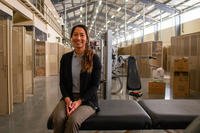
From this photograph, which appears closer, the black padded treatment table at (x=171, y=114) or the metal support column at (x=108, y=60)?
the black padded treatment table at (x=171, y=114)

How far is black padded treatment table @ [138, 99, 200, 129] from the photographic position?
2.29 m

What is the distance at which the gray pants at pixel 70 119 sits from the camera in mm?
2176

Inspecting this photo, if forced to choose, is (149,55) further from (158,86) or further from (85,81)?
(85,81)

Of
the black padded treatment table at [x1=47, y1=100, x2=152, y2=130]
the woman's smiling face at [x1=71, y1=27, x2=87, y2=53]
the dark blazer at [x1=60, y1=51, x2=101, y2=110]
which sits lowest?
the black padded treatment table at [x1=47, y1=100, x2=152, y2=130]

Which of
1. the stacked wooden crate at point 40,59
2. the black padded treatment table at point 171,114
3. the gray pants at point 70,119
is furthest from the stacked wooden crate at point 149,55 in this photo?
the gray pants at point 70,119

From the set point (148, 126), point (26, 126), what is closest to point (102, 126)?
point (148, 126)

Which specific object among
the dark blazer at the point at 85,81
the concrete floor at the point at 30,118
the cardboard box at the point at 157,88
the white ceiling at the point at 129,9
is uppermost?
the white ceiling at the point at 129,9

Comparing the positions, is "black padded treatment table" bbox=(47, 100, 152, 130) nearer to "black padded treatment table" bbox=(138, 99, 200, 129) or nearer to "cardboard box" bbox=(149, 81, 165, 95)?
"black padded treatment table" bbox=(138, 99, 200, 129)

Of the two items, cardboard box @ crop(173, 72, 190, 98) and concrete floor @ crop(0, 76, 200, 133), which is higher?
cardboard box @ crop(173, 72, 190, 98)

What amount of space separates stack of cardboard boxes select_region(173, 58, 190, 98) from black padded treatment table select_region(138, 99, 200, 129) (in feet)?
15.7

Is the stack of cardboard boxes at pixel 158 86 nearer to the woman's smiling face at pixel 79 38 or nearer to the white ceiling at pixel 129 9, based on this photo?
the woman's smiling face at pixel 79 38

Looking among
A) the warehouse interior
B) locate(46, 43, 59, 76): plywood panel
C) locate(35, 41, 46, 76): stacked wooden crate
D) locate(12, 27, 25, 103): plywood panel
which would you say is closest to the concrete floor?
the warehouse interior

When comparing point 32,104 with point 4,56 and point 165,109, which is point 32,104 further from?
point 165,109

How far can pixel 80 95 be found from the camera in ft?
8.41
